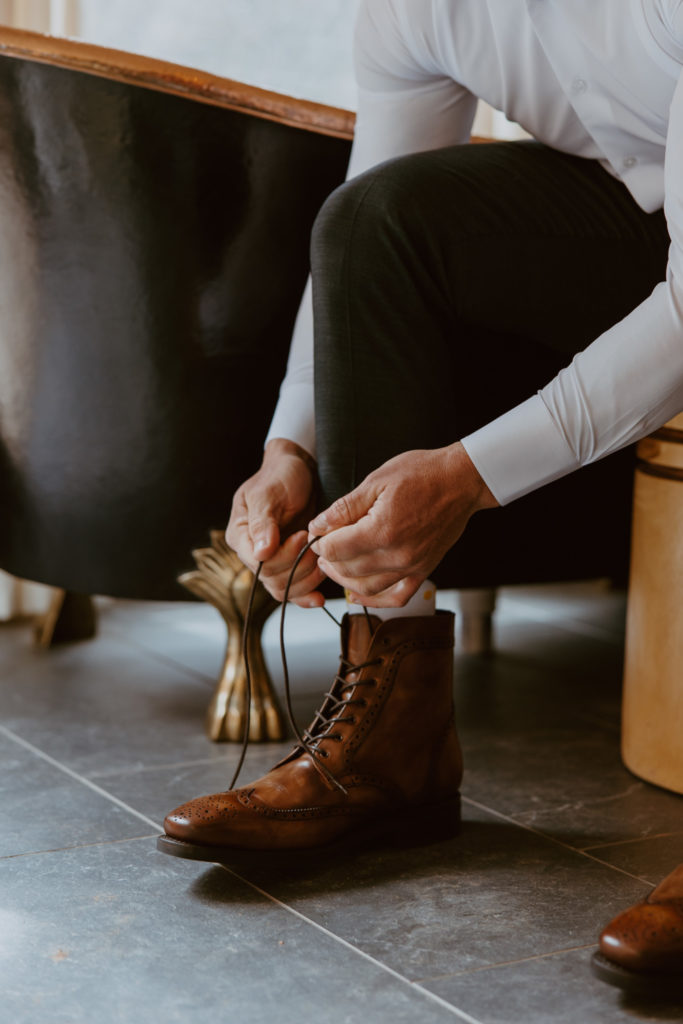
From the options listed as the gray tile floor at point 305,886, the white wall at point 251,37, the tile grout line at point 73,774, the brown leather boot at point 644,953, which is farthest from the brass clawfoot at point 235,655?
the white wall at point 251,37

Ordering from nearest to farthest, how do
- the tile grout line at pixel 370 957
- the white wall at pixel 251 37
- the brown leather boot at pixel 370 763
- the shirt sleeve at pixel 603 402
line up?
the tile grout line at pixel 370 957 < the shirt sleeve at pixel 603 402 < the brown leather boot at pixel 370 763 < the white wall at pixel 251 37

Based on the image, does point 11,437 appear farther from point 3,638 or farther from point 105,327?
point 3,638

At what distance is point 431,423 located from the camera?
1002 mm

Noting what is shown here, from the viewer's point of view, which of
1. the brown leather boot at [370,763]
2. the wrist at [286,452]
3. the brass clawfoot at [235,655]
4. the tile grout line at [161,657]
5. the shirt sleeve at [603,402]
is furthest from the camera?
the tile grout line at [161,657]

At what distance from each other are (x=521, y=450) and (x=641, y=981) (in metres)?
0.36

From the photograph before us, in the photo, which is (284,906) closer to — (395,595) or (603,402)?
(395,595)

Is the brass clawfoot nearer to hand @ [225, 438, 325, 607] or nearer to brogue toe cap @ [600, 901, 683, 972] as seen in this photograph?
hand @ [225, 438, 325, 607]

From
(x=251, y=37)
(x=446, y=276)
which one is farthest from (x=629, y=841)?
(x=251, y=37)

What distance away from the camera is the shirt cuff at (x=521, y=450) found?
2.88ft

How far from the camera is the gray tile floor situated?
2.54ft

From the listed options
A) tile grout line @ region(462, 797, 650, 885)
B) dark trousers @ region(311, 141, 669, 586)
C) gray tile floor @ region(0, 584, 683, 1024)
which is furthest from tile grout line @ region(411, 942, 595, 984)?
dark trousers @ region(311, 141, 669, 586)

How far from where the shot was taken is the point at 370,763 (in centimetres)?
102

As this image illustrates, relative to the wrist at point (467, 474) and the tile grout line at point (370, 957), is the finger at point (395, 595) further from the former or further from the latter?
the tile grout line at point (370, 957)

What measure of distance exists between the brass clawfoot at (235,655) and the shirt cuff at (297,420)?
0.27 meters
